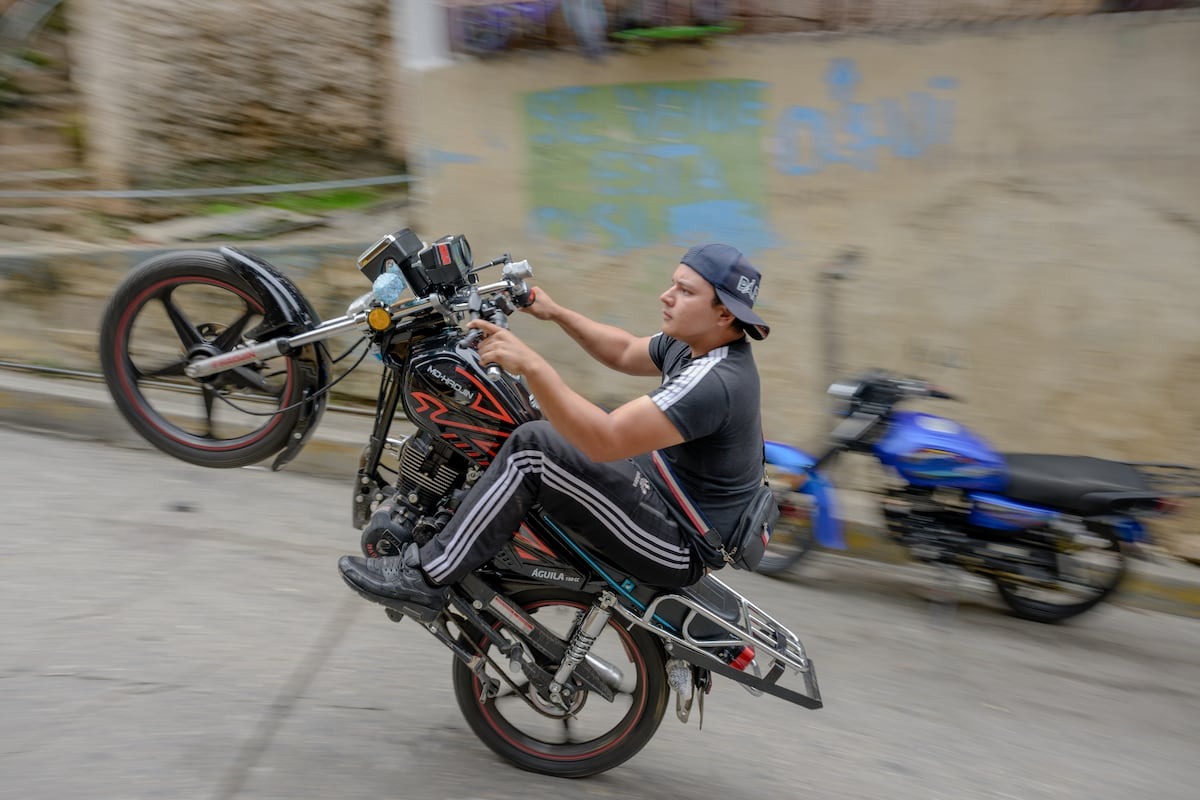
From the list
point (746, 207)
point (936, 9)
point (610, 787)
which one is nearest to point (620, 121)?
point (746, 207)

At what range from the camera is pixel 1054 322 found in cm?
491

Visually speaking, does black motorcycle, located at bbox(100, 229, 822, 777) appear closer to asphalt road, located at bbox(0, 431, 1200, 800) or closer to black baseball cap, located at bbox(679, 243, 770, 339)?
asphalt road, located at bbox(0, 431, 1200, 800)

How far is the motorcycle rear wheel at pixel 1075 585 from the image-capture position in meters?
4.37

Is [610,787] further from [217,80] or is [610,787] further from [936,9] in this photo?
[217,80]

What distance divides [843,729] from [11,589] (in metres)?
3.11

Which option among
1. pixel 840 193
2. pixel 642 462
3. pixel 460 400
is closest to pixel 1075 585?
pixel 840 193

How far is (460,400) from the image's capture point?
2865 millimetres

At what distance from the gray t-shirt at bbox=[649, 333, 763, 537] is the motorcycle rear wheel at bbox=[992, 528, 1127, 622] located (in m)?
2.19

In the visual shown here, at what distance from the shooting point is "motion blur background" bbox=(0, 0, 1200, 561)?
4730 millimetres

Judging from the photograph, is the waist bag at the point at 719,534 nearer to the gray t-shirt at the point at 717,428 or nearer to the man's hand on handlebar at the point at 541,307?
the gray t-shirt at the point at 717,428

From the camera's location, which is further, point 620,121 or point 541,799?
point 620,121

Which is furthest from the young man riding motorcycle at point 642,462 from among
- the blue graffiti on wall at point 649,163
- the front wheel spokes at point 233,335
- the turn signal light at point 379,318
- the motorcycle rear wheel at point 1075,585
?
the blue graffiti on wall at point 649,163

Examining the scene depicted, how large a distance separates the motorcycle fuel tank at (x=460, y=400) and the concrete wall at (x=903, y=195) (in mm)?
2604

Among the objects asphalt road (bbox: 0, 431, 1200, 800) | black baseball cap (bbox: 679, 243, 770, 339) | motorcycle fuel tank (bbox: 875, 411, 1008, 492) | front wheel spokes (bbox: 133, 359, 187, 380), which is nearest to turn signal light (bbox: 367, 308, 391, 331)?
black baseball cap (bbox: 679, 243, 770, 339)
